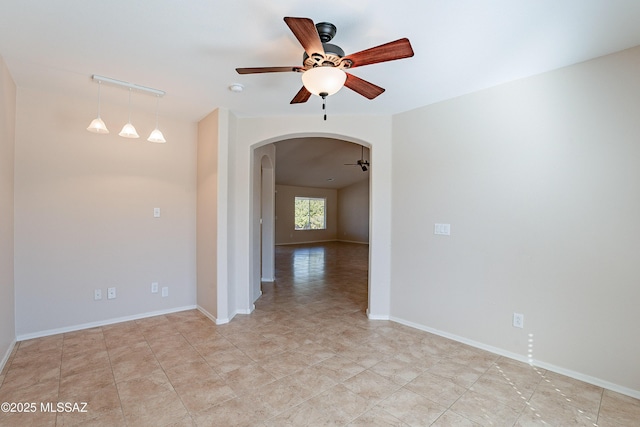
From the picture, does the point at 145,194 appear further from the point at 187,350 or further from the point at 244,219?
the point at 187,350

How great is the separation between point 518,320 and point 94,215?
440 cm

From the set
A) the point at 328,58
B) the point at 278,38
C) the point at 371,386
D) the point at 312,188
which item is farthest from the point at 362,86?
the point at 312,188

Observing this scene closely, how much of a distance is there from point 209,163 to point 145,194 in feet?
2.80

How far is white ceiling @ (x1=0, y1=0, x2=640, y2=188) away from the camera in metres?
1.69

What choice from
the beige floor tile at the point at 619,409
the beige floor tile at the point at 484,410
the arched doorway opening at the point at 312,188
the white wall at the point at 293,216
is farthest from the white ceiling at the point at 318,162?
the beige floor tile at the point at 619,409

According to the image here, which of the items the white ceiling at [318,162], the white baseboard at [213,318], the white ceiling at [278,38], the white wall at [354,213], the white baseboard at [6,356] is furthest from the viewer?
the white wall at [354,213]

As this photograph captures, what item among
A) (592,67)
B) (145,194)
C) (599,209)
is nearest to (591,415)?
(599,209)

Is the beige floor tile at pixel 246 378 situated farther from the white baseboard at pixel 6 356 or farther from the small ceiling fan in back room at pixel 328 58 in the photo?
the small ceiling fan in back room at pixel 328 58

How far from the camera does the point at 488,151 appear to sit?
274cm

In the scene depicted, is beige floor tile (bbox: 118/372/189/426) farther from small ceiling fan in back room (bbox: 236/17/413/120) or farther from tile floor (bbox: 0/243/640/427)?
small ceiling fan in back room (bbox: 236/17/413/120)

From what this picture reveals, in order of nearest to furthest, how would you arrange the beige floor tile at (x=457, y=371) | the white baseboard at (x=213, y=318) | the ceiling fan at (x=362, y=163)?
1. the beige floor tile at (x=457, y=371)
2. the white baseboard at (x=213, y=318)
3. the ceiling fan at (x=362, y=163)

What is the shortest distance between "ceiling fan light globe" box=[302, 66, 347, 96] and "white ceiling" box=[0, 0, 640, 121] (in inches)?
13.7

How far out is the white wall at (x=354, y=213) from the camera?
39.6 feet

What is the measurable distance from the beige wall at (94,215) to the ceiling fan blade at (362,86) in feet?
7.81
